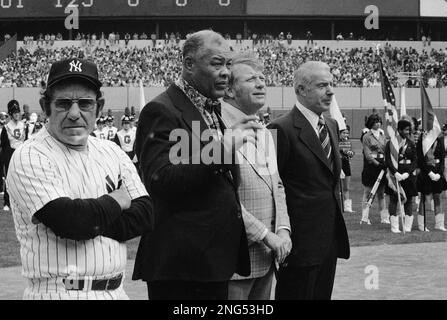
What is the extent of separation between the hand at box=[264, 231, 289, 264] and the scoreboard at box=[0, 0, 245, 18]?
49.6m

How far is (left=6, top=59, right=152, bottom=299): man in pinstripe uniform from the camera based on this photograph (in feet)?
11.1

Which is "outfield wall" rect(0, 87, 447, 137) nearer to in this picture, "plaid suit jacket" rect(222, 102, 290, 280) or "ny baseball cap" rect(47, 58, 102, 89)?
"plaid suit jacket" rect(222, 102, 290, 280)

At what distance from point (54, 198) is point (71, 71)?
21.8 inches

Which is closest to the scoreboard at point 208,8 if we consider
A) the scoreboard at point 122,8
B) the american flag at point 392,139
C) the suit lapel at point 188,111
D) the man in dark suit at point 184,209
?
the scoreboard at point 122,8

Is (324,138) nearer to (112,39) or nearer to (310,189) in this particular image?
(310,189)

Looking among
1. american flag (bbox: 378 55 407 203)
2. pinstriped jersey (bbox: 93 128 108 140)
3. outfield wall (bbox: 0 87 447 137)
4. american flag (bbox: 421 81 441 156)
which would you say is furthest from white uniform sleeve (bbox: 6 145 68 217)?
outfield wall (bbox: 0 87 447 137)

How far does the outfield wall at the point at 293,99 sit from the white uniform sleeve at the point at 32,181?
3851 cm

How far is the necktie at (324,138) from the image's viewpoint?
555cm

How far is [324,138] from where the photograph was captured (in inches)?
221

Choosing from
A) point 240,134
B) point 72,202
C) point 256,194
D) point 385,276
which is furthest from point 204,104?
point 385,276

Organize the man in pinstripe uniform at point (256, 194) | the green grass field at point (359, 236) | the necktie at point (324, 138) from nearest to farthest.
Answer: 1. the man in pinstripe uniform at point (256, 194)
2. the necktie at point (324, 138)
3. the green grass field at point (359, 236)

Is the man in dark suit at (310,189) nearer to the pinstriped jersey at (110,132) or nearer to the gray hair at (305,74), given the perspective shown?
the gray hair at (305,74)

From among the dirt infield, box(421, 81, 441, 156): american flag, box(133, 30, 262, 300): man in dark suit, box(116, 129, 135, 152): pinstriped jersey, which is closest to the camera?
box(133, 30, 262, 300): man in dark suit

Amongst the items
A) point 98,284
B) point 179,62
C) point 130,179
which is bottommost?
point 98,284
